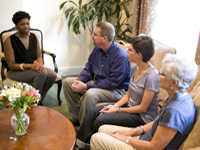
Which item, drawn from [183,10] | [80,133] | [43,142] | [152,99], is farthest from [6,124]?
[183,10]

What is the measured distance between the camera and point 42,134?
1395mm

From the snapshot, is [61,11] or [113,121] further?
[61,11]

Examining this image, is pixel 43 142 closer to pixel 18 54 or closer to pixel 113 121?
pixel 113 121

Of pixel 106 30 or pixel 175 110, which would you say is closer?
pixel 175 110

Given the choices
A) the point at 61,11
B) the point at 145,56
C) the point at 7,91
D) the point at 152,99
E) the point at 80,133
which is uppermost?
the point at 61,11

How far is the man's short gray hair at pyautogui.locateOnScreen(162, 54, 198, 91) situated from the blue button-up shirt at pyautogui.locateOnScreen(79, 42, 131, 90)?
0.89m

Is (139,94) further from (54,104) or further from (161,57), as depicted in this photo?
(54,104)

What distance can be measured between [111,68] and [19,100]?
1077mm

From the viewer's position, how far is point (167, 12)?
8.18 ft

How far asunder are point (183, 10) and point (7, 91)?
6.69 feet

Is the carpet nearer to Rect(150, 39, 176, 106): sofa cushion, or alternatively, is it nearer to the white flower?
Rect(150, 39, 176, 106): sofa cushion

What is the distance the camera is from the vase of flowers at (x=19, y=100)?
123cm

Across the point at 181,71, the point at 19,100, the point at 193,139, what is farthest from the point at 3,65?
the point at 193,139

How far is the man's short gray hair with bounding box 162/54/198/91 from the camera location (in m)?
1.15
